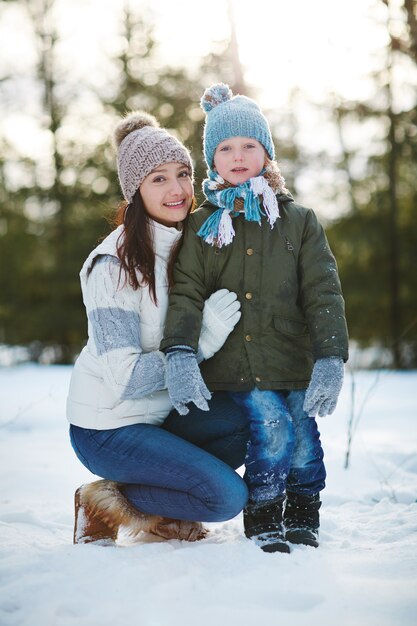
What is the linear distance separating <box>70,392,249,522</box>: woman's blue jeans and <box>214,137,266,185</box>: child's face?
0.97 m

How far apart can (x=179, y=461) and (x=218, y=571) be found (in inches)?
16.6

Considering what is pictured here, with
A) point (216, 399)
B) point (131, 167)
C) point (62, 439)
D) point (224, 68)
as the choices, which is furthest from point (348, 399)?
point (224, 68)

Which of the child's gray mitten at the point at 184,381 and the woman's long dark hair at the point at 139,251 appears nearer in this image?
the child's gray mitten at the point at 184,381

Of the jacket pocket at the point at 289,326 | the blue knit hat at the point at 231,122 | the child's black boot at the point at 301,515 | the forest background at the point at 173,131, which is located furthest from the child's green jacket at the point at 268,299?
the forest background at the point at 173,131

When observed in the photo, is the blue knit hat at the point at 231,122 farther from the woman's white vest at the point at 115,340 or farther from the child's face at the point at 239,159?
the woman's white vest at the point at 115,340

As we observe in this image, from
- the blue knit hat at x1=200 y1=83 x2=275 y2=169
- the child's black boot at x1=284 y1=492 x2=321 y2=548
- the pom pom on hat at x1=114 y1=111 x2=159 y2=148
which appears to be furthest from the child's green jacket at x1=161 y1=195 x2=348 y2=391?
the pom pom on hat at x1=114 y1=111 x2=159 y2=148

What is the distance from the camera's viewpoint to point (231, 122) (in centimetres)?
266

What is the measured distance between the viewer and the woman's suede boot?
2525mm

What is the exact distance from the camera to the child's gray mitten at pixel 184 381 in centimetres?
240

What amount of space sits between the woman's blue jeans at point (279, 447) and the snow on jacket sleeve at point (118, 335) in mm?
396

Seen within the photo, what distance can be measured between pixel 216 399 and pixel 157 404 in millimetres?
255

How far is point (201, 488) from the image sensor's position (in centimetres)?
240

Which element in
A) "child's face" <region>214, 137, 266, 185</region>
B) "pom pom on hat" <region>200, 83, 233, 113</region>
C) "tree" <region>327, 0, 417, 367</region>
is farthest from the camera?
"tree" <region>327, 0, 417, 367</region>

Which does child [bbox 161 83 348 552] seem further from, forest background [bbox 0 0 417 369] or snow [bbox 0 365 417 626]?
forest background [bbox 0 0 417 369]
